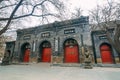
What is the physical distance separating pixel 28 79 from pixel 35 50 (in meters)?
9.17

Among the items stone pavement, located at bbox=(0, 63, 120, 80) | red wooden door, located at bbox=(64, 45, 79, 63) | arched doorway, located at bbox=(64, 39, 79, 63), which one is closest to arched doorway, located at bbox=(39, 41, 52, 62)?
arched doorway, located at bbox=(64, 39, 79, 63)

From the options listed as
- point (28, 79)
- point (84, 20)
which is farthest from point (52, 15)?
point (84, 20)

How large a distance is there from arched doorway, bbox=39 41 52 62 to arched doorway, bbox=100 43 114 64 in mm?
7018

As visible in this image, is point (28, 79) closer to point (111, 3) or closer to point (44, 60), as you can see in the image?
point (44, 60)

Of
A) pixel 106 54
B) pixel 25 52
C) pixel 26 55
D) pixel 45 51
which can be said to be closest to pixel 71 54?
pixel 45 51

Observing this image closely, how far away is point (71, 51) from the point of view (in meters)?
12.4

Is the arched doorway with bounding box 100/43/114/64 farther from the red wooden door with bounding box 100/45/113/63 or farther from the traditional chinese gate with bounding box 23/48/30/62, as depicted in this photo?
the traditional chinese gate with bounding box 23/48/30/62

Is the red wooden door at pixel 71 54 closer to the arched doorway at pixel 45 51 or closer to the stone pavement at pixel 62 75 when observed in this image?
the arched doorway at pixel 45 51

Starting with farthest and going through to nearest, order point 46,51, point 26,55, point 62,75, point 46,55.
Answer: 1. point 26,55
2. point 46,51
3. point 46,55
4. point 62,75

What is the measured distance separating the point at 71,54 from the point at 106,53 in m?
4.68

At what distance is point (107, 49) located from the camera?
1298cm

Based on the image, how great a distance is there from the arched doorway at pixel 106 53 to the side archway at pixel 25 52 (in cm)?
1058

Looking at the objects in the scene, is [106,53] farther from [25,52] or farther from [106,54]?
[25,52]

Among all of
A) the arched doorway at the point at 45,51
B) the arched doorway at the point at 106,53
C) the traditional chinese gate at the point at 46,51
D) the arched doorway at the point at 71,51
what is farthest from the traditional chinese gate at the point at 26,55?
the arched doorway at the point at 106,53
